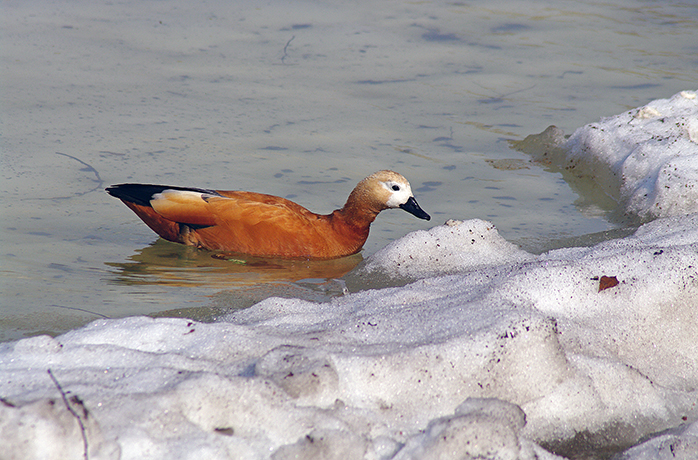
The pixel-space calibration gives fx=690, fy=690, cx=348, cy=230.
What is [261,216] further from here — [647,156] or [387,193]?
[647,156]

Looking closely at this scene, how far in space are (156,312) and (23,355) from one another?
51.7 inches

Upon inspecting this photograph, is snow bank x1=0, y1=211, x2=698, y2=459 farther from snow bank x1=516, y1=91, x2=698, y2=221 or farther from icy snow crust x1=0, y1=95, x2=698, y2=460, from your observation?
snow bank x1=516, y1=91, x2=698, y2=221

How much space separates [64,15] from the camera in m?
8.96

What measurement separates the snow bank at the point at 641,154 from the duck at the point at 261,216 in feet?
5.45

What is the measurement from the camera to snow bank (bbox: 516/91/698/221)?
493 centimetres

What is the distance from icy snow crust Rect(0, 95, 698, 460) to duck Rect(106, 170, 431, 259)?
1.69 meters

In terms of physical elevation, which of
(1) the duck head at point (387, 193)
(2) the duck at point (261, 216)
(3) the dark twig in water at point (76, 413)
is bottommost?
(2) the duck at point (261, 216)

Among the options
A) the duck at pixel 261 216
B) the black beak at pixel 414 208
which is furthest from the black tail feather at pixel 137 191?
the black beak at pixel 414 208

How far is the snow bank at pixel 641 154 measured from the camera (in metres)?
4.93

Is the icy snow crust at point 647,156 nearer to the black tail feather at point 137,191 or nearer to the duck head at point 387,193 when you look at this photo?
the duck head at point 387,193

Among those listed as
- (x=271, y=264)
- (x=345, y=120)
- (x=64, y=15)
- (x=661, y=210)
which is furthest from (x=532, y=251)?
(x=64, y=15)

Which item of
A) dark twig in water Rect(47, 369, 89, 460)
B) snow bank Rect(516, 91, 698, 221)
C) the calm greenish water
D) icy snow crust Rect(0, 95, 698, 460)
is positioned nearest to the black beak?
the calm greenish water

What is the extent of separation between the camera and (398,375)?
245 cm

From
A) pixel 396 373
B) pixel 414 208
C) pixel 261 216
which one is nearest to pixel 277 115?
pixel 261 216
